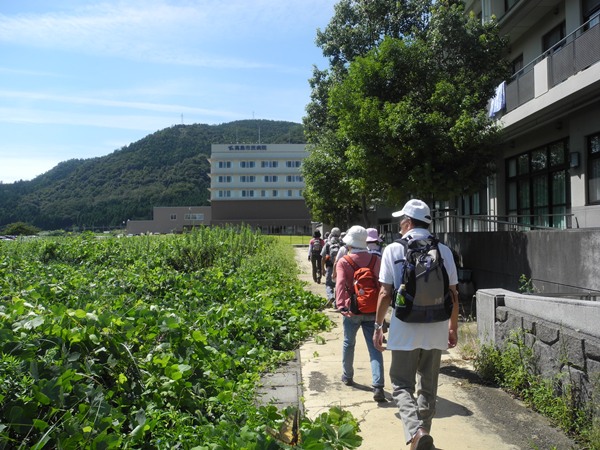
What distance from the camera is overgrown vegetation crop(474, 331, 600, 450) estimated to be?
4.52 meters

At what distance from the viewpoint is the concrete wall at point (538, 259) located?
851cm

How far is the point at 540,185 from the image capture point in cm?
1638

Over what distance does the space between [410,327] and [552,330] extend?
181 cm

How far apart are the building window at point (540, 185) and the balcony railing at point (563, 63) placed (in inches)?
71.5

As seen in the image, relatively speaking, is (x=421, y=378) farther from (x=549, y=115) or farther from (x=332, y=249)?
(x=549, y=115)

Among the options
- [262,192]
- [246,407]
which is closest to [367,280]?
[246,407]

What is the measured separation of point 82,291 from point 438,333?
6.31 metres

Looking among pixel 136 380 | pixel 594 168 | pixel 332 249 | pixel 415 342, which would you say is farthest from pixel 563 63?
pixel 136 380

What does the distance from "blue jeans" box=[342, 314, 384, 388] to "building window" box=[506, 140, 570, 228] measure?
8687 mm

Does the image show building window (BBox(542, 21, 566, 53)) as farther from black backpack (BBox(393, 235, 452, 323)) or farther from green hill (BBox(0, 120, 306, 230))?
green hill (BBox(0, 120, 306, 230))

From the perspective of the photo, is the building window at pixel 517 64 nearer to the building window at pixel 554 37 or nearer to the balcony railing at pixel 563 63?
the building window at pixel 554 37

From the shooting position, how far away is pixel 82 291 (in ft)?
28.7

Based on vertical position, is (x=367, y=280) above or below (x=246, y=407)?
above

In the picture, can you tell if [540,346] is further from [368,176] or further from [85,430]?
[368,176]
